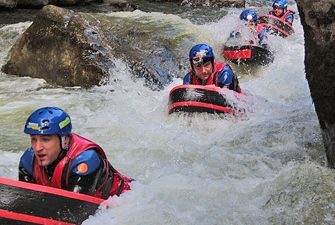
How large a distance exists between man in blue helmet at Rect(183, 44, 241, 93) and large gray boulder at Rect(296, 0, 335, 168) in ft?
8.28

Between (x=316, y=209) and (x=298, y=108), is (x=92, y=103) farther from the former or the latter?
(x=316, y=209)

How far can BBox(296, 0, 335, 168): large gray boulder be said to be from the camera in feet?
14.3

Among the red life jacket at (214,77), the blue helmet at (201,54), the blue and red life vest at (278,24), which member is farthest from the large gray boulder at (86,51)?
the blue and red life vest at (278,24)

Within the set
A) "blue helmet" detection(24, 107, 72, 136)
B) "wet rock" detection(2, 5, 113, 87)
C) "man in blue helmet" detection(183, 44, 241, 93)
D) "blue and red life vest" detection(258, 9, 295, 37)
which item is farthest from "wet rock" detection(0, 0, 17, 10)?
"blue helmet" detection(24, 107, 72, 136)

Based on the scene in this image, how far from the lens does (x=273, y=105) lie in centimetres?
840

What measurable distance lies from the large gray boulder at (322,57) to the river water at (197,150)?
1.73 feet

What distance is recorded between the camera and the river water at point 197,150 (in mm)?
4469

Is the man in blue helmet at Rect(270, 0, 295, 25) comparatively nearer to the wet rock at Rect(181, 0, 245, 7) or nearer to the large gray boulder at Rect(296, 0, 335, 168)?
the wet rock at Rect(181, 0, 245, 7)

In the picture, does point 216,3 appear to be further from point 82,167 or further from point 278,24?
point 82,167

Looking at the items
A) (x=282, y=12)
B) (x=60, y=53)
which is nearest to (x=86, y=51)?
(x=60, y=53)

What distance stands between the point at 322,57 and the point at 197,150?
98.2 inches

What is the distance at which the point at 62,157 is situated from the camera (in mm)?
4012

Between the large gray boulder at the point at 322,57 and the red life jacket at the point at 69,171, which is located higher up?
the large gray boulder at the point at 322,57

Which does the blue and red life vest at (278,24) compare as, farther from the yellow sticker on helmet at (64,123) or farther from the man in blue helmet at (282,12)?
the yellow sticker on helmet at (64,123)
